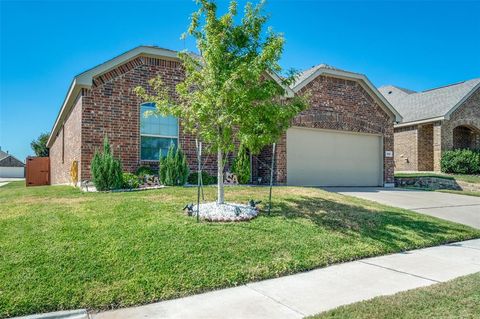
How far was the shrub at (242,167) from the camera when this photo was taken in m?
13.1

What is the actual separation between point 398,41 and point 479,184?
7670mm

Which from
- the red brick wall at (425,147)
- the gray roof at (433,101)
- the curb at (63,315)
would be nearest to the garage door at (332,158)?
the red brick wall at (425,147)

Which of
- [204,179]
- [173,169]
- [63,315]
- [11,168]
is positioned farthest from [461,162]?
[11,168]

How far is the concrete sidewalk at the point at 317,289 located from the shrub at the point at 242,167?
7414mm

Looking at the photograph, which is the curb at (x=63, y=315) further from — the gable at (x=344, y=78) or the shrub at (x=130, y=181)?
the gable at (x=344, y=78)

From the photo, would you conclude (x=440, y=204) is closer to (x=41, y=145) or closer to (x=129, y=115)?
(x=129, y=115)

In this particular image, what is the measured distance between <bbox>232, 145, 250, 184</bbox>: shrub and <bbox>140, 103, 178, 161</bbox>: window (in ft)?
7.38

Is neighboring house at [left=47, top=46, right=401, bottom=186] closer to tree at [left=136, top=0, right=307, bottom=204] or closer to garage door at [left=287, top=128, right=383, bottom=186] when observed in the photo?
garage door at [left=287, top=128, right=383, bottom=186]

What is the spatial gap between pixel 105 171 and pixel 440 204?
10.2 m

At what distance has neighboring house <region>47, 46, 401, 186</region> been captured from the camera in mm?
11562

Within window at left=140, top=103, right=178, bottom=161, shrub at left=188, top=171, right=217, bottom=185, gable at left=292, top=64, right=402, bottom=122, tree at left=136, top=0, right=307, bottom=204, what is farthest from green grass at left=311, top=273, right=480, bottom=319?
gable at left=292, top=64, right=402, bottom=122

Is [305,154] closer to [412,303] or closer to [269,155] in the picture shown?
[269,155]

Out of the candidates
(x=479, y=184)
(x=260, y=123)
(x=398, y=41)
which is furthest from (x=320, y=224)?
(x=479, y=184)

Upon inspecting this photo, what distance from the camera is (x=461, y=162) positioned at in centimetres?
2045
